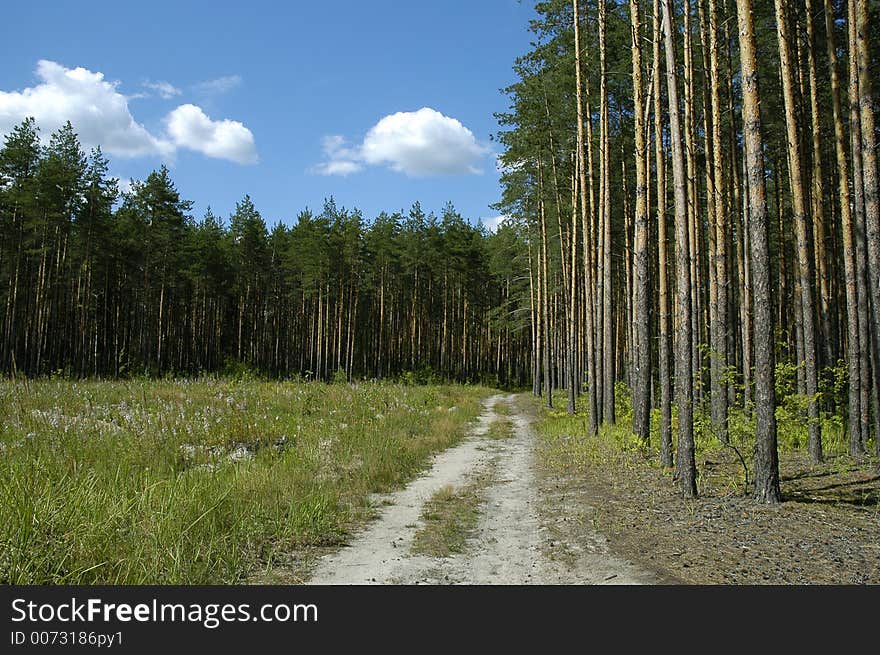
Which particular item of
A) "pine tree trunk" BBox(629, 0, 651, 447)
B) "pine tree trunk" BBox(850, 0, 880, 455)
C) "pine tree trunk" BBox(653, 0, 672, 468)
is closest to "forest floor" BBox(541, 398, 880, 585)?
"pine tree trunk" BBox(653, 0, 672, 468)

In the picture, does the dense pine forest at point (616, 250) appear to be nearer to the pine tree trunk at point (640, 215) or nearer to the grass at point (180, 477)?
the pine tree trunk at point (640, 215)

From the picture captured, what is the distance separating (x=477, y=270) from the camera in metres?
52.5

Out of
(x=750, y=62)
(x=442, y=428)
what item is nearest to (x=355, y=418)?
(x=442, y=428)

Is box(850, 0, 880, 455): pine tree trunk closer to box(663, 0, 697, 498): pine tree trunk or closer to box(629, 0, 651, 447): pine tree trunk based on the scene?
box(629, 0, 651, 447): pine tree trunk

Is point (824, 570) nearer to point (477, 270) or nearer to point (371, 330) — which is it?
point (477, 270)

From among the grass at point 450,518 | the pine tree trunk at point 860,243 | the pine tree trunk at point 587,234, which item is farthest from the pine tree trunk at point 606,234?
the grass at point 450,518

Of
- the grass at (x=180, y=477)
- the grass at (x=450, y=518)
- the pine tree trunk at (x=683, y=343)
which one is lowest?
the grass at (x=450, y=518)

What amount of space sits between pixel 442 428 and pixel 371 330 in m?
40.9

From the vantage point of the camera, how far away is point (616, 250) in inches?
1021

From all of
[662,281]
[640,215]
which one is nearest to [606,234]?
[640,215]

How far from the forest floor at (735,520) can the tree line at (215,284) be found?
70.7 feet

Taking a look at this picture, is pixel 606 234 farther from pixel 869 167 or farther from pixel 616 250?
pixel 616 250

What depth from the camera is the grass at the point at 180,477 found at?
14.6 ft

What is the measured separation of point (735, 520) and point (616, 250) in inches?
820
